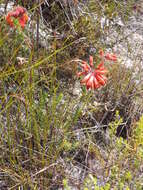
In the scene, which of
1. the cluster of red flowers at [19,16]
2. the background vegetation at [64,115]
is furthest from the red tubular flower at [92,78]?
the cluster of red flowers at [19,16]

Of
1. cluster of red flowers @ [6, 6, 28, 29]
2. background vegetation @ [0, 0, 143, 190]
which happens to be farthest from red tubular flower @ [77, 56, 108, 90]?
cluster of red flowers @ [6, 6, 28, 29]

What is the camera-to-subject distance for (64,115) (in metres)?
1.79

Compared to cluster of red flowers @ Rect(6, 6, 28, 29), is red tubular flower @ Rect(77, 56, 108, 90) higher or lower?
lower

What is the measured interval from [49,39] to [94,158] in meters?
1.15

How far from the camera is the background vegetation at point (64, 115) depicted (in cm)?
152


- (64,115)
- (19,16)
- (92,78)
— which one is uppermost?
(19,16)

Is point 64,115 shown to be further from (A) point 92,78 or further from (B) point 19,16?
(B) point 19,16

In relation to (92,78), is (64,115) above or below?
below

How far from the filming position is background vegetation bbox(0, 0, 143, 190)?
4.99 feet

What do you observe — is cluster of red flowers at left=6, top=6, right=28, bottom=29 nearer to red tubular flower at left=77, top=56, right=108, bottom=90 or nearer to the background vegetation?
the background vegetation

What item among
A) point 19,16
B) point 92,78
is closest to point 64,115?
point 92,78

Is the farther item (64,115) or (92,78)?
(64,115)

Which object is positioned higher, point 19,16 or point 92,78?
point 19,16

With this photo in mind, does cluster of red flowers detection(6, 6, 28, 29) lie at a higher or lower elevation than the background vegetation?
higher
